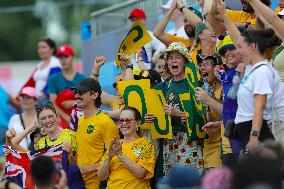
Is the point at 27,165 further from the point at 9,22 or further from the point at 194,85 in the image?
the point at 9,22

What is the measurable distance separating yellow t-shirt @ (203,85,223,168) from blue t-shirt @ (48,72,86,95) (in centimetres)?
558

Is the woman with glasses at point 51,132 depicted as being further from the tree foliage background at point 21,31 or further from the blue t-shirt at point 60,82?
the tree foliage background at point 21,31

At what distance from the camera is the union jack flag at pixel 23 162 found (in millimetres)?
13250

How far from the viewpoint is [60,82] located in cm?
1834

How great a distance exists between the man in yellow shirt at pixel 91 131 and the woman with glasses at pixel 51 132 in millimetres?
90

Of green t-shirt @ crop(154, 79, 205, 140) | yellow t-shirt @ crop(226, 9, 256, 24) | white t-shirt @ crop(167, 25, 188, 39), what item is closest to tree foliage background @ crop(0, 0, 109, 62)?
white t-shirt @ crop(167, 25, 188, 39)

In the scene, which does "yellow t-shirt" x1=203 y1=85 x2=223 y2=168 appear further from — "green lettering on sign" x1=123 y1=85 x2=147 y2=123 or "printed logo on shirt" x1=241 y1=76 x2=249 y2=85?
"printed logo on shirt" x1=241 y1=76 x2=249 y2=85

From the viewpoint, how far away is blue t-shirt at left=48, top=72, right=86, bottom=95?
18.2 meters

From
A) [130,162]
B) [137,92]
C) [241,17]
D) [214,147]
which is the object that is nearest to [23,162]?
[130,162]

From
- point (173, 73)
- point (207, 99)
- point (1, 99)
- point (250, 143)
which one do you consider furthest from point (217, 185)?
point (1, 99)

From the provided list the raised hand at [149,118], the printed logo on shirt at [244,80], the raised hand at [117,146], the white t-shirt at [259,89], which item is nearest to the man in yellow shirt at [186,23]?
the raised hand at [149,118]

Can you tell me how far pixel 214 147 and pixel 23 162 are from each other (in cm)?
236

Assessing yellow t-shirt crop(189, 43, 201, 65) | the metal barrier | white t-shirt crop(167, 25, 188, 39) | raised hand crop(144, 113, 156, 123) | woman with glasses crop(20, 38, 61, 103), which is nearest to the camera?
raised hand crop(144, 113, 156, 123)

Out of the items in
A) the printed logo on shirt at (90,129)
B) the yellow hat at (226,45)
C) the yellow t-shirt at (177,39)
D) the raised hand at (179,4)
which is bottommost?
the printed logo on shirt at (90,129)
